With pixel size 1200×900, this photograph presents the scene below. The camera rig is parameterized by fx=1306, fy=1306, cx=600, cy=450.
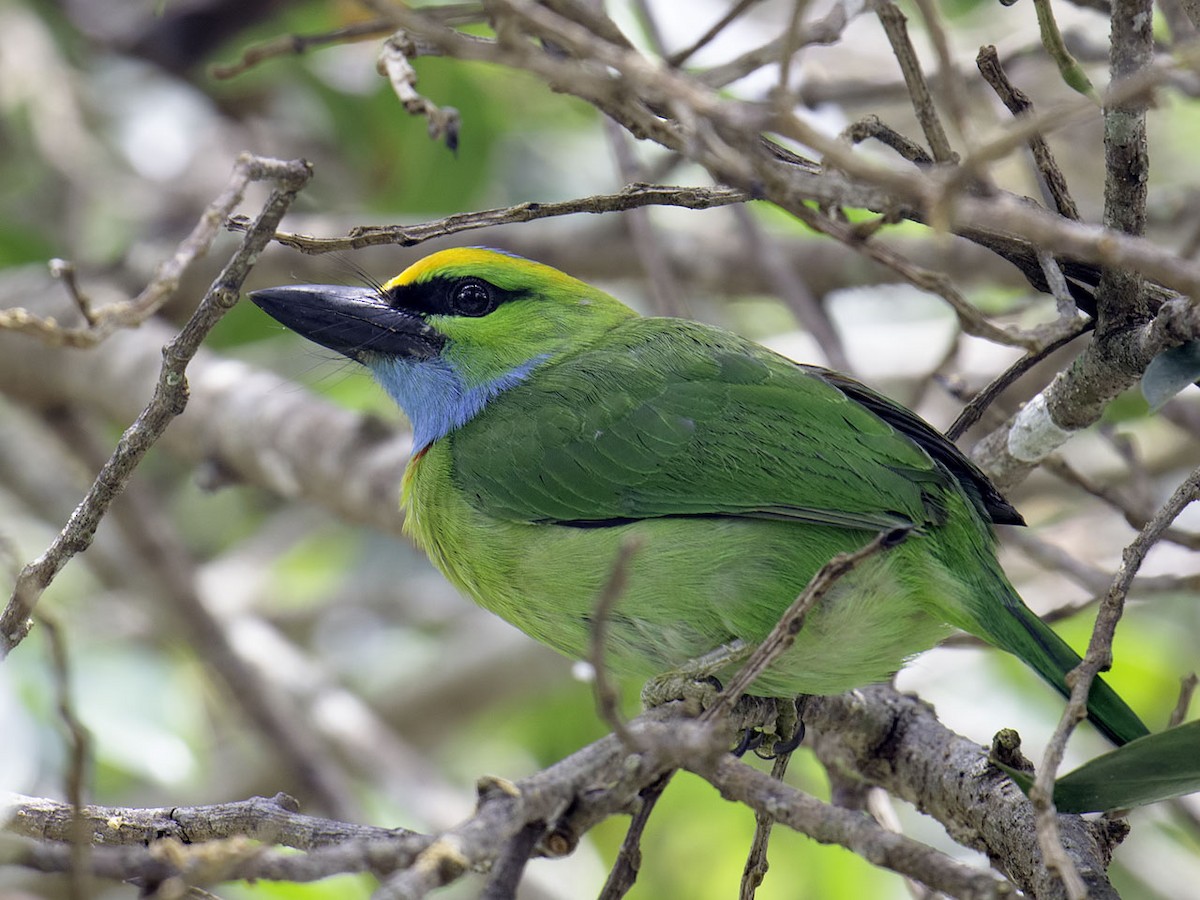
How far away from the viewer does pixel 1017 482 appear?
112 inches

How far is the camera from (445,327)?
3281 millimetres

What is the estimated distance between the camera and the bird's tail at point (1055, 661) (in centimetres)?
229

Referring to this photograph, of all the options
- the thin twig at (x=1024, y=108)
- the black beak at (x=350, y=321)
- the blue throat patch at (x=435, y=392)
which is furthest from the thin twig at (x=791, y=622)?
the black beak at (x=350, y=321)

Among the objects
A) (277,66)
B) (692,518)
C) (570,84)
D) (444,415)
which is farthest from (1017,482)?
(277,66)

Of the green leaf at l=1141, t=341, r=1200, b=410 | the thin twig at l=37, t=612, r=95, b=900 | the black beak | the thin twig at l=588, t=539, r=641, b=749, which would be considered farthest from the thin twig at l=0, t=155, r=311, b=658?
the green leaf at l=1141, t=341, r=1200, b=410

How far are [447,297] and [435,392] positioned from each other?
0.86 ft

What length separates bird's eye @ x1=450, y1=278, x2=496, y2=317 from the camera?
3316mm

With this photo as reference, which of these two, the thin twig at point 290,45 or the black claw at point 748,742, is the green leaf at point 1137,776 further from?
the thin twig at point 290,45

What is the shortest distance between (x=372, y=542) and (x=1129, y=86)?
14.3 ft

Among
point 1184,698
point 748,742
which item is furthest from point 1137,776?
point 748,742

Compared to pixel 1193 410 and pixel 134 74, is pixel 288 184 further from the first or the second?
pixel 134 74

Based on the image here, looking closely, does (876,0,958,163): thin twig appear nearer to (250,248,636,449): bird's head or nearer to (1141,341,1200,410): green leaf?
(1141,341,1200,410): green leaf

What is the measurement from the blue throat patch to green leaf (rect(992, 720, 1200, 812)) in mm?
1656

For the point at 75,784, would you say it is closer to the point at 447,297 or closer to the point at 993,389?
the point at 993,389
